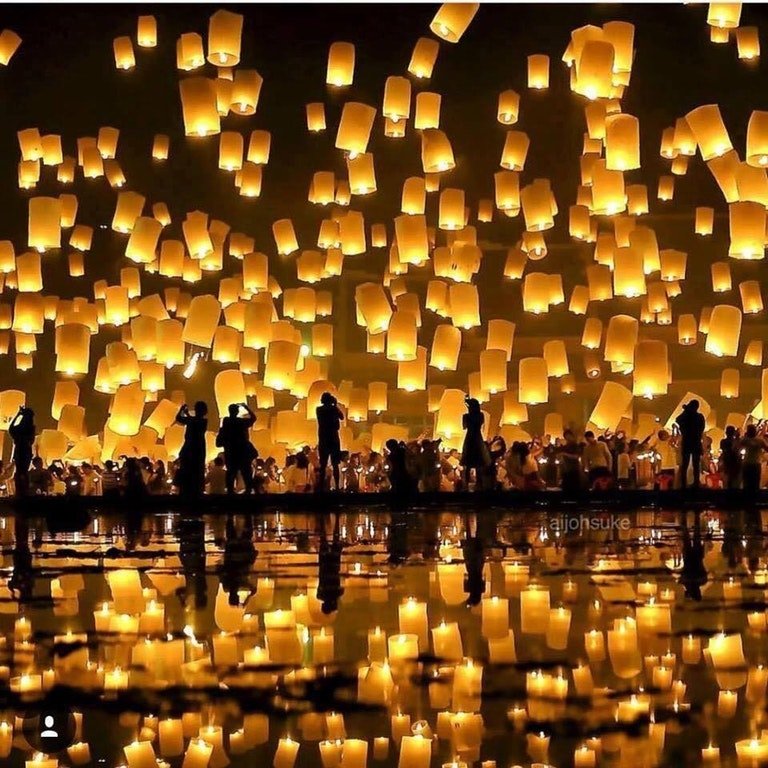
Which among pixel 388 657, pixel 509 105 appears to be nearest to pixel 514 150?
pixel 509 105

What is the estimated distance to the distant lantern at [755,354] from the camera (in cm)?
1898

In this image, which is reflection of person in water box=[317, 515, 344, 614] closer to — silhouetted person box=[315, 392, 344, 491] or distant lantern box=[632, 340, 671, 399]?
silhouetted person box=[315, 392, 344, 491]

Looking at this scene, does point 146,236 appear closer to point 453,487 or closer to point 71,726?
point 453,487

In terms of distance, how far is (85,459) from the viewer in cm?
1814

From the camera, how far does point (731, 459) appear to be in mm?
13461

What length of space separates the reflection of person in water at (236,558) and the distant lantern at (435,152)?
8630 mm

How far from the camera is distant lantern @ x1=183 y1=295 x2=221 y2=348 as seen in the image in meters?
15.7

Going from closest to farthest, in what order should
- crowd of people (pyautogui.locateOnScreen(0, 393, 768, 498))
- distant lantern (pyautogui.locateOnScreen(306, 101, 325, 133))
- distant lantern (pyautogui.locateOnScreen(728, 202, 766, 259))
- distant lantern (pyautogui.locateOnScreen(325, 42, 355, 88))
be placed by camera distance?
crowd of people (pyautogui.locateOnScreen(0, 393, 768, 498)) < distant lantern (pyautogui.locateOnScreen(728, 202, 766, 259)) < distant lantern (pyautogui.locateOnScreen(325, 42, 355, 88)) < distant lantern (pyautogui.locateOnScreen(306, 101, 325, 133))

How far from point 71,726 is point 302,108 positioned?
1997 cm

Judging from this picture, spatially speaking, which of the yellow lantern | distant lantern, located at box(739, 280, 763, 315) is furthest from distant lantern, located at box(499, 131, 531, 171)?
the yellow lantern

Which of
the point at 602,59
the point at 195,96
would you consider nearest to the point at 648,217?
the point at 602,59

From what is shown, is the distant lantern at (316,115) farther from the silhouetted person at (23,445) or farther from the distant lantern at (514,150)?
the silhouetted person at (23,445)

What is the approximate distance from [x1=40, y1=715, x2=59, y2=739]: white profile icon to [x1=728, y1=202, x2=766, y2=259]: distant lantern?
1242 centimetres

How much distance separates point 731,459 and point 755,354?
6.00 metres
